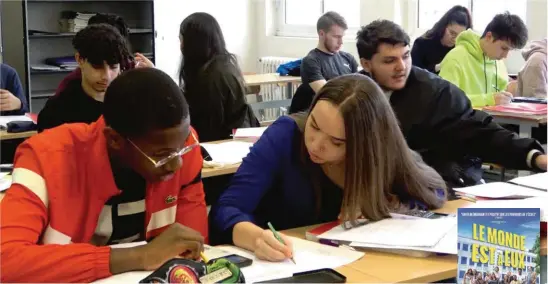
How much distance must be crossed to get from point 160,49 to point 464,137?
4607 mm

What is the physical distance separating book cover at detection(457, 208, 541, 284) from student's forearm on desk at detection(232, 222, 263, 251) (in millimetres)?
475

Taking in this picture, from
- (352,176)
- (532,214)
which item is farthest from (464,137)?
(532,214)

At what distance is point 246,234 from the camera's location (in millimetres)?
1697

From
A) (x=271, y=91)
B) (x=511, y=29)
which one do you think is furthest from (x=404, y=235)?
(x=271, y=91)

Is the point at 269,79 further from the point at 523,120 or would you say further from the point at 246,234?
the point at 246,234

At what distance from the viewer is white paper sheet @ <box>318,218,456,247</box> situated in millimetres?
1667

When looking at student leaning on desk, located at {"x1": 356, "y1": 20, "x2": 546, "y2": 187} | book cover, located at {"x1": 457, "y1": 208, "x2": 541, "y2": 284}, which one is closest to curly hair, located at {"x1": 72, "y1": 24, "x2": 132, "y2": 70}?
student leaning on desk, located at {"x1": 356, "y1": 20, "x2": 546, "y2": 187}

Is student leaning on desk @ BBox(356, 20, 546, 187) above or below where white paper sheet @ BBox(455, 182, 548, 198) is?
above

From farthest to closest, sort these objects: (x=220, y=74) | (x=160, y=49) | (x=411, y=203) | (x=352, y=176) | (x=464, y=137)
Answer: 1. (x=160, y=49)
2. (x=220, y=74)
3. (x=464, y=137)
4. (x=411, y=203)
5. (x=352, y=176)

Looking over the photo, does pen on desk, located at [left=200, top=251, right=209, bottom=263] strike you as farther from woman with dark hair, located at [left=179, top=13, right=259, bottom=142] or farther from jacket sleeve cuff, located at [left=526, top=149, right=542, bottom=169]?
woman with dark hair, located at [left=179, top=13, right=259, bottom=142]

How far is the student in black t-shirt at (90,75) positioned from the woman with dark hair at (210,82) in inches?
27.2

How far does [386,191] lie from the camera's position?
189 cm

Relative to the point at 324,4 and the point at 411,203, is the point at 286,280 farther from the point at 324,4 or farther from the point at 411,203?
the point at 324,4

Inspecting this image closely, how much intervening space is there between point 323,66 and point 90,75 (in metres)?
2.87
